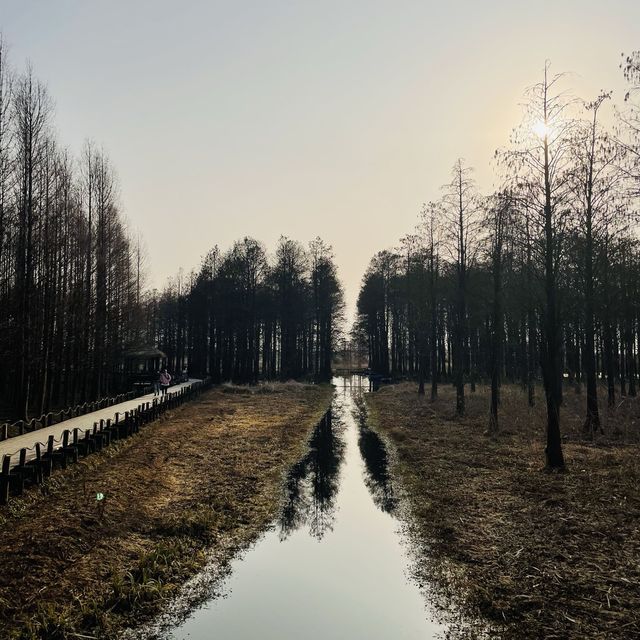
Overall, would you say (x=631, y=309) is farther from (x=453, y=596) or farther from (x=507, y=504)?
(x=453, y=596)

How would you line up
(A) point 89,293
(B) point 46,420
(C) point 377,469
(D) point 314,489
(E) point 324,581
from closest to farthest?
1. (E) point 324,581
2. (D) point 314,489
3. (C) point 377,469
4. (B) point 46,420
5. (A) point 89,293

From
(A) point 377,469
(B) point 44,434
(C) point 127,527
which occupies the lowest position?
(A) point 377,469

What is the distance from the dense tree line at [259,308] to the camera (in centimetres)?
5466

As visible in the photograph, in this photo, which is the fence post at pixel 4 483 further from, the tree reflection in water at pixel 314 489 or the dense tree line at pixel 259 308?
the dense tree line at pixel 259 308

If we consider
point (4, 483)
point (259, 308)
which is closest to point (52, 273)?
point (4, 483)

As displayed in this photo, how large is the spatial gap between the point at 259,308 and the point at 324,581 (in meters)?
49.6

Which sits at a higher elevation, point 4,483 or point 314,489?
point 4,483

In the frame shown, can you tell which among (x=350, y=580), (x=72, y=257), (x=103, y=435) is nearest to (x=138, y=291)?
(x=72, y=257)

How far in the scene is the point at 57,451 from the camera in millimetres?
13391

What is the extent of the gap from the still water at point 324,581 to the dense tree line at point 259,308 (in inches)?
1644

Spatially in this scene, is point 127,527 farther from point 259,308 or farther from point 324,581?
point 259,308

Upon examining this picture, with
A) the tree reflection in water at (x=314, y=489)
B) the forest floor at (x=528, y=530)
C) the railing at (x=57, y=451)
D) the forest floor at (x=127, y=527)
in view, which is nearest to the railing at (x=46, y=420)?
the railing at (x=57, y=451)

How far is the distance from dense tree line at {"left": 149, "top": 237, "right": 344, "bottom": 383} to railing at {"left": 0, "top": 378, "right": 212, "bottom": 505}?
31.6m

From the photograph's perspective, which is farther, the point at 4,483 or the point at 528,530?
the point at 4,483
